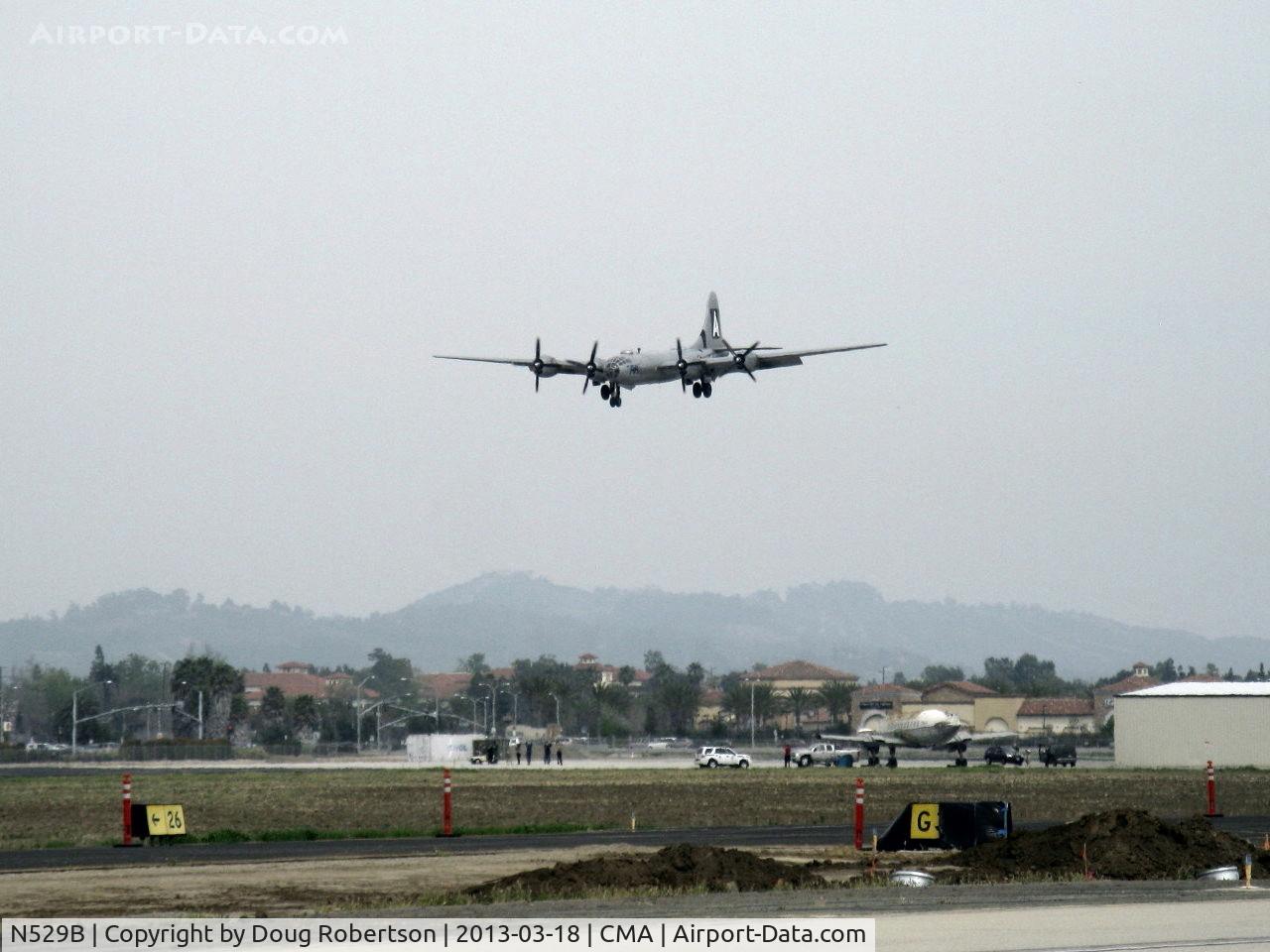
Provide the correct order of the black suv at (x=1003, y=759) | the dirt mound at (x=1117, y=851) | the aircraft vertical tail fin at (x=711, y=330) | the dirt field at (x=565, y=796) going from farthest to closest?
1. the black suv at (x=1003, y=759)
2. the aircraft vertical tail fin at (x=711, y=330)
3. the dirt field at (x=565, y=796)
4. the dirt mound at (x=1117, y=851)

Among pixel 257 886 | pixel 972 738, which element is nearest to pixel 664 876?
pixel 257 886

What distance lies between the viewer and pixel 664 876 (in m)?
23.7

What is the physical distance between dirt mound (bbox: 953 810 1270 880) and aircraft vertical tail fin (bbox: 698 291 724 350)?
33580mm

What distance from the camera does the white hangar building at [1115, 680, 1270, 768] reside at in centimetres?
8344

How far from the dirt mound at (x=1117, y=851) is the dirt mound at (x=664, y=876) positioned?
3274 millimetres

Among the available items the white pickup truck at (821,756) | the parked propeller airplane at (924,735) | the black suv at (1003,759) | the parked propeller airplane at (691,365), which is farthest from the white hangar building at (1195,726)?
the parked propeller airplane at (691,365)

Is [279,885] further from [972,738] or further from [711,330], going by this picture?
[972,738]

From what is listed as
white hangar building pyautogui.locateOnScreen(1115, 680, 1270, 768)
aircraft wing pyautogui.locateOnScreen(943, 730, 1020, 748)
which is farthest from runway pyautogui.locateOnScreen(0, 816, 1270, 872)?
aircraft wing pyautogui.locateOnScreen(943, 730, 1020, 748)

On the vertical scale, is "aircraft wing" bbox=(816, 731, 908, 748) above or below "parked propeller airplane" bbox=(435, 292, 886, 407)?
below

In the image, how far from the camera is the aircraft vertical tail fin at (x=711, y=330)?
58.9 metres

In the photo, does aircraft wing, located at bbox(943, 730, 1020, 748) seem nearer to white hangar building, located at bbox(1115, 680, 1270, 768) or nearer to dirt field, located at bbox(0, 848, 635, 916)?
white hangar building, located at bbox(1115, 680, 1270, 768)

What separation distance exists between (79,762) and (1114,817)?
353ft

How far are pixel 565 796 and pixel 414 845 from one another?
23501 millimetres

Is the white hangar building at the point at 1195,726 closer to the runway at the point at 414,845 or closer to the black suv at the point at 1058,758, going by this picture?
the black suv at the point at 1058,758
